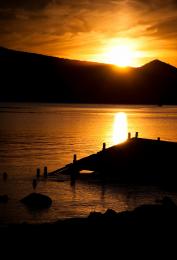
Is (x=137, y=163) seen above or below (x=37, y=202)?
above

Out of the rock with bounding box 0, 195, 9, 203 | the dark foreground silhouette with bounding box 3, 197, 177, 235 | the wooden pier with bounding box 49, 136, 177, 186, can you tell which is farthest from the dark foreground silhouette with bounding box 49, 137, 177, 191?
the dark foreground silhouette with bounding box 3, 197, 177, 235

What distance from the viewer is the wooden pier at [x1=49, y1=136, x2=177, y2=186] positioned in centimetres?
3569

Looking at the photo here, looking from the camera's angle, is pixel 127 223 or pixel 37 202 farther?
pixel 37 202

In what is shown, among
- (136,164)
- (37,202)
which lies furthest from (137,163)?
(37,202)

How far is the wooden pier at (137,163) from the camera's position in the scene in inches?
1405

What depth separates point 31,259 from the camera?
47.6 feet

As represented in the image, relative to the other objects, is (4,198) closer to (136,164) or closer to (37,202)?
(37,202)

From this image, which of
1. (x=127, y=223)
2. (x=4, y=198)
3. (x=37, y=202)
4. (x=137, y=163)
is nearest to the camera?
(x=127, y=223)

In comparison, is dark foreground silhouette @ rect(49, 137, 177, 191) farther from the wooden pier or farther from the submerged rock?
the submerged rock

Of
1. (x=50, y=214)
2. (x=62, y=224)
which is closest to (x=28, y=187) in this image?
(x=50, y=214)

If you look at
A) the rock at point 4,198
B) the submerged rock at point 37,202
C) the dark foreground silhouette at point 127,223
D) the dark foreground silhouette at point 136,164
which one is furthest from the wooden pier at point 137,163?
the dark foreground silhouette at point 127,223

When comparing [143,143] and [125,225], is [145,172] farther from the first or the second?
[125,225]

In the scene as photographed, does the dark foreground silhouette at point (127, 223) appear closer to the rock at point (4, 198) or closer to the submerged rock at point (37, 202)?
the submerged rock at point (37, 202)

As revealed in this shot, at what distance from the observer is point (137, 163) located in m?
37.0
